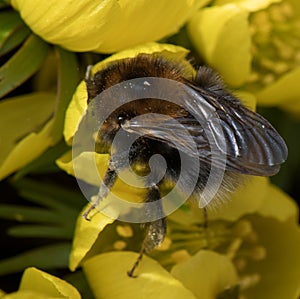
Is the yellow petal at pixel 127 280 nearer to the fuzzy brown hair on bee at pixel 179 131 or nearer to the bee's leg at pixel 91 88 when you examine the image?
the fuzzy brown hair on bee at pixel 179 131

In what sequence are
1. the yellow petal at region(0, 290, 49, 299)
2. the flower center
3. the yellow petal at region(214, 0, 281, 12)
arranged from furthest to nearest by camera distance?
the flower center
the yellow petal at region(214, 0, 281, 12)
the yellow petal at region(0, 290, 49, 299)

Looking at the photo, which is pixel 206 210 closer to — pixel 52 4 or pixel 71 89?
pixel 71 89

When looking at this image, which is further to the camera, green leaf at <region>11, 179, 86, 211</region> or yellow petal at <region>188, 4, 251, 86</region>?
green leaf at <region>11, 179, 86, 211</region>

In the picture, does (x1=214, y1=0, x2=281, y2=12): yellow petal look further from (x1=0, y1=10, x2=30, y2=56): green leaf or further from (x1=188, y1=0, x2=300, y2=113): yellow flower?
(x1=0, y1=10, x2=30, y2=56): green leaf

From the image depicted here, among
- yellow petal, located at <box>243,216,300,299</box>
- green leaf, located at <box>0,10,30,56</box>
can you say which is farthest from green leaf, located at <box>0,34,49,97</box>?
yellow petal, located at <box>243,216,300,299</box>

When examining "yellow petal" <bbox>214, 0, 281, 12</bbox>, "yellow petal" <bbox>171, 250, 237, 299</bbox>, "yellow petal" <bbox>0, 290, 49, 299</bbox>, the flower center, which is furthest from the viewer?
the flower center

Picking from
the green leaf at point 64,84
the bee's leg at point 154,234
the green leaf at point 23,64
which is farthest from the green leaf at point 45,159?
the bee's leg at point 154,234

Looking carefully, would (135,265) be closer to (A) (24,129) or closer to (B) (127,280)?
(B) (127,280)
